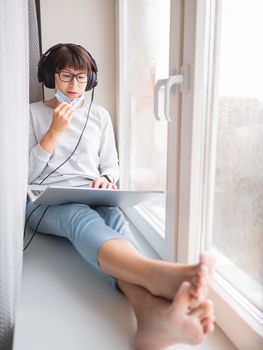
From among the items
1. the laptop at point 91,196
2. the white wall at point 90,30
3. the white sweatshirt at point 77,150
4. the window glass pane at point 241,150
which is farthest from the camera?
the white wall at point 90,30

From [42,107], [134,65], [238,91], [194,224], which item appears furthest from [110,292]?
[134,65]

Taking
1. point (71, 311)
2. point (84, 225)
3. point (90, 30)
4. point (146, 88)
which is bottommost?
point (71, 311)

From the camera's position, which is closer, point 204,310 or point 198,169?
point 204,310

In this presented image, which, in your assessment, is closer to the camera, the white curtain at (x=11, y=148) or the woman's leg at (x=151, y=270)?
the woman's leg at (x=151, y=270)

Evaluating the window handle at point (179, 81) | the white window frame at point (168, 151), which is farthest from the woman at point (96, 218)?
the window handle at point (179, 81)

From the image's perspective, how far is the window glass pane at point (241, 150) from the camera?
613mm

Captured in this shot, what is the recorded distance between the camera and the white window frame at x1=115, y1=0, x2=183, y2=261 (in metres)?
0.79

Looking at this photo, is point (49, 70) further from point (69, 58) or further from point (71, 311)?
point (71, 311)

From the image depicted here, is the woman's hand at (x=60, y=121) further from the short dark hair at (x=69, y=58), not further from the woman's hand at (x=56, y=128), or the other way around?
the short dark hair at (x=69, y=58)

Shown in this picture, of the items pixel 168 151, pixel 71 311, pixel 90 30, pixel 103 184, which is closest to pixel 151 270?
pixel 71 311

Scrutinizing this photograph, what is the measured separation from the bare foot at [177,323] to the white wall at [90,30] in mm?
1021

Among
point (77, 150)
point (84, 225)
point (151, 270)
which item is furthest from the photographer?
point (77, 150)

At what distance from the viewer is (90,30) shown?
135 cm

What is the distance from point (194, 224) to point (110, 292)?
0.24 metres
